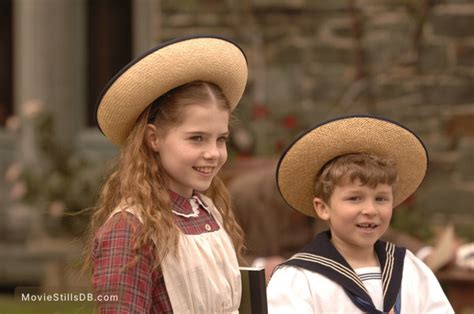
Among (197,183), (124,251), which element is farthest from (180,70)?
(124,251)

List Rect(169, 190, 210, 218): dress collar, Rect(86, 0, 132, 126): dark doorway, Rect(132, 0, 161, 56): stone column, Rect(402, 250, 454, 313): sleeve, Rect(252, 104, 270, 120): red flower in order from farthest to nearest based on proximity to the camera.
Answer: Rect(86, 0, 132, 126): dark doorway
Rect(132, 0, 161, 56): stone column
Rect(252, 104, 270, 120): red flower
Rect(402, 250, 454, 313): sleeve
Rect(169, 190, 210, 218): dress collar

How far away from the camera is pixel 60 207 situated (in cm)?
855

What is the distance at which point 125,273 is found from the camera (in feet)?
9.14

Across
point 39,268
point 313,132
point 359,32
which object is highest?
point 359,32

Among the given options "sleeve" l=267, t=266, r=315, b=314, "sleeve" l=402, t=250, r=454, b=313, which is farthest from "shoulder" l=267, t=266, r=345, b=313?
"sleeve" l=402, t=250, r=454, b=313

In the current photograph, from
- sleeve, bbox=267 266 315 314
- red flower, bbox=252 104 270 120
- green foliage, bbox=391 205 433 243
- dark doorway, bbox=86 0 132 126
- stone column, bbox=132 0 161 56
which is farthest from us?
dark doorway, bbox=86 0 132 126

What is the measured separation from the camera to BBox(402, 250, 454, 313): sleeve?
346cm

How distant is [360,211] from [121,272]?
87cm

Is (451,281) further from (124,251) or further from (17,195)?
(17,195)

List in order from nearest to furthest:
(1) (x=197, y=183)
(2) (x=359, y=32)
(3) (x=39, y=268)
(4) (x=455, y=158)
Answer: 1. (1) (x=197, y=183)
2. (4) (x=455, y=158)
3. (2) (x=359, y=32)
4. (3) (x=39, y=268)

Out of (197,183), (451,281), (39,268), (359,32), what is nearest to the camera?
→ (197,183)

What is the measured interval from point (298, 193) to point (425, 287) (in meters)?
0.46

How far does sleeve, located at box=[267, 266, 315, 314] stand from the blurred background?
144 inches

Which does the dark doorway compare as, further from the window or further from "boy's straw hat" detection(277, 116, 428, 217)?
"boy's straw hat" detection(277, 116, 428, 217)
